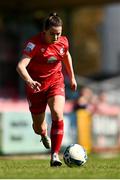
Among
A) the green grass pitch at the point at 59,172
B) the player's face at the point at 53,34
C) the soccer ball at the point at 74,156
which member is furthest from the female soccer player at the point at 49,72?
the green grass pitch at the point at 59,172

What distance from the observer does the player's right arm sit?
38.9ft

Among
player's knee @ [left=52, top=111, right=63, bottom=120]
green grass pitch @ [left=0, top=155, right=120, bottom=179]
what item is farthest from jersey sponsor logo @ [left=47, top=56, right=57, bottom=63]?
green grass pitch @ [left=0, top=155, right=120, bottom=179]

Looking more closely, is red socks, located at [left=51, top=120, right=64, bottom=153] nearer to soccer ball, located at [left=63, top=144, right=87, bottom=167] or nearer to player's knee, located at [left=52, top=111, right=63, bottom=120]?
player's knee, located at [left=52, top=111, right=63, bottom=120]

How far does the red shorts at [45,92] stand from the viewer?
492 inches

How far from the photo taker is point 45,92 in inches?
497

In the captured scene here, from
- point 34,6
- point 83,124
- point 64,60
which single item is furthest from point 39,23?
point 64,60

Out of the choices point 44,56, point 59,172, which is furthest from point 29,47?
point 59,172

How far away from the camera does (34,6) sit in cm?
4091

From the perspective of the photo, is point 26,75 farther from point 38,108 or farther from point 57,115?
point 38,108

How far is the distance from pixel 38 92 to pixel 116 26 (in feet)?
125

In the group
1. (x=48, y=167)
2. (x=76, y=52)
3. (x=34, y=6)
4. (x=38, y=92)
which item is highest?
(x=38, y=92)

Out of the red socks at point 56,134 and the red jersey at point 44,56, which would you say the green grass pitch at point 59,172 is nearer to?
the red socks at point 56,134

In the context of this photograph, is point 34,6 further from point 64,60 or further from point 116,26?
point 64,60

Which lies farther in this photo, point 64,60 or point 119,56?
point 119,56
